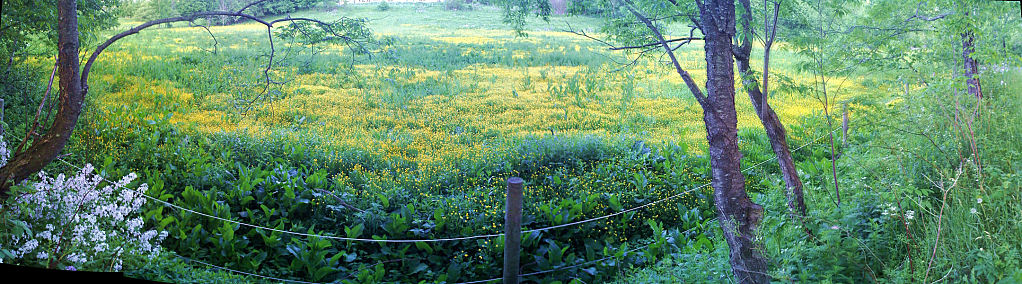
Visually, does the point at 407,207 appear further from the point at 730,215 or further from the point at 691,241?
the point at 730,215

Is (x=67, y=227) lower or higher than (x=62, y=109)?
lower

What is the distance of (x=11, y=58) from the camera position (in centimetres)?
464

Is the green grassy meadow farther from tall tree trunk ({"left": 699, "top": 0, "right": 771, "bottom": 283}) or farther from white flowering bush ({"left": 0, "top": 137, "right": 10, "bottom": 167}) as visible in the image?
white flowering bush ({"left": 0, "top": 137, "right": 10, "bottom": 167})

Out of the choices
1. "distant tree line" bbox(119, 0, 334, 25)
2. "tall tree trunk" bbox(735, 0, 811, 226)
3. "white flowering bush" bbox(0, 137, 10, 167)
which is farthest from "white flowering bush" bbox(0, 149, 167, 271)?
"tall tree trunk" bbox(735, 0, 811, 226)

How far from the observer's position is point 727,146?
305 cm

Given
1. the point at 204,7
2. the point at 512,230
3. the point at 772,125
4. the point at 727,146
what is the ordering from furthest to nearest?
the point at 204,7 → the point at 772,125 → the point at 512,230 → the point at 727,146

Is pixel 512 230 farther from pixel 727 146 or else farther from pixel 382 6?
pixel 382 6

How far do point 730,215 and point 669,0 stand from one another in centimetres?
169

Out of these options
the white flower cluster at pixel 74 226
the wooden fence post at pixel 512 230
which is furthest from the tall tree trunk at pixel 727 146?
the white flower cluster at pixel 74 226

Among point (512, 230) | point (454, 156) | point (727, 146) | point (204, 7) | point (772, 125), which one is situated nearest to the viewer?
point (727, 146)

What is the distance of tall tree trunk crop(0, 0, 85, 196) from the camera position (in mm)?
3209

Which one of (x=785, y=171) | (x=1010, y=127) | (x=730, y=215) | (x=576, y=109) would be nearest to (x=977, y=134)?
(x=1010, y=127)

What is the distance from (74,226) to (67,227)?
0.04 metres

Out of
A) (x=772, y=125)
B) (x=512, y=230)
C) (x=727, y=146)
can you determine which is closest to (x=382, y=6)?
(x=512, y=230)
